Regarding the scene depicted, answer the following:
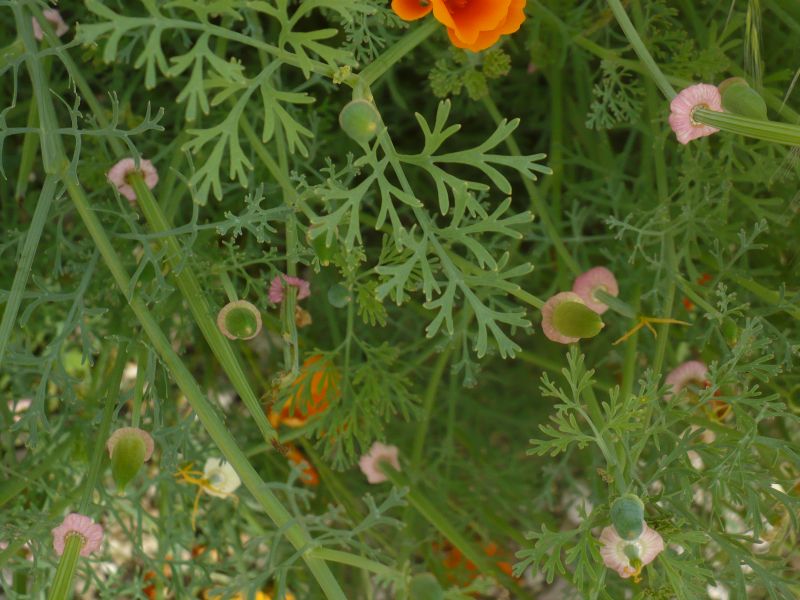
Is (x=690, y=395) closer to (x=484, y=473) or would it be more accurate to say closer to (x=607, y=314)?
(x=607, y=314)

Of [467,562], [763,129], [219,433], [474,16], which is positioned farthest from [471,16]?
[467,562]

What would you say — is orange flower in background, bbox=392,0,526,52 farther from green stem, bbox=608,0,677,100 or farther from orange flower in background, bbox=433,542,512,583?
orange flower in background, bbox=433,542,512,583

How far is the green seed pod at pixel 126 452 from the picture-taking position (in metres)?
0.67

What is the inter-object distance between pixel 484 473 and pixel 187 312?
406 mm

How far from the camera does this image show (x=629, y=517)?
0.58m

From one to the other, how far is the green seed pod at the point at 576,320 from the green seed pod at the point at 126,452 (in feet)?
1.08

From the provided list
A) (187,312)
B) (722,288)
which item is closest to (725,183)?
(722,288)

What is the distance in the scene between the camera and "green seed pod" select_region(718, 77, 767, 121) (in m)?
0.61

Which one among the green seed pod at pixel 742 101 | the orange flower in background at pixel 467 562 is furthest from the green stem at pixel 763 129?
the orange flower in background at pixel 467 562

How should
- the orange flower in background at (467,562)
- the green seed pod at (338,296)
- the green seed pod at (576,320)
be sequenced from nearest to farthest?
1. the green seed pod at (576,320)
2. the green seed pod at (338,296)
3. the orange flower in background at (467,562)

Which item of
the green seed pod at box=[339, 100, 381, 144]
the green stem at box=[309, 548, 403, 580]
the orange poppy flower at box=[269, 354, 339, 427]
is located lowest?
the orange poppy flower at box=[269, 354, 339, 427]

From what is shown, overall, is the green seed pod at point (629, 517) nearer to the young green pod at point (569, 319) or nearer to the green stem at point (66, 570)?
the young green pod at point (569, 319)

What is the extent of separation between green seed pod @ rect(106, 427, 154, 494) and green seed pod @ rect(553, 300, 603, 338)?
33cm

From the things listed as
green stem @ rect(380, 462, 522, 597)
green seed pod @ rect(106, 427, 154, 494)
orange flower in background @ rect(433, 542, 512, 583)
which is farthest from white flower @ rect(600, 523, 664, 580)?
orange flower in background @ rect(433, 542, 512, 583)
